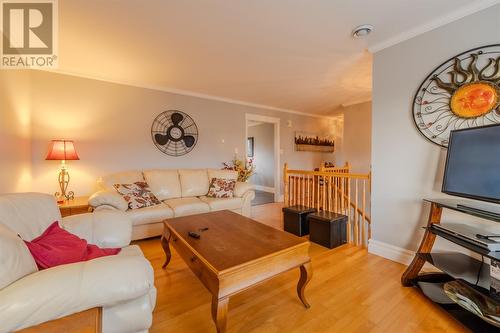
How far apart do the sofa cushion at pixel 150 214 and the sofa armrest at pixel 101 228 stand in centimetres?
113

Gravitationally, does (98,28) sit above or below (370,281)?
above

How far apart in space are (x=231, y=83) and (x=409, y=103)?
2.57 m

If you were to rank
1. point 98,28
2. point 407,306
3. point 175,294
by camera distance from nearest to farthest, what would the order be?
point 407,306 < point 175,294 < point 98,28

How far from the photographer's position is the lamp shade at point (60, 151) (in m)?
2.72

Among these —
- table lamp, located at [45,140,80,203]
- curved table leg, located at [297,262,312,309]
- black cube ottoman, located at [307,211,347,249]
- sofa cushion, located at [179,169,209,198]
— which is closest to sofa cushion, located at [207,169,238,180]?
sofa cushion, located at [179,169,209,198]

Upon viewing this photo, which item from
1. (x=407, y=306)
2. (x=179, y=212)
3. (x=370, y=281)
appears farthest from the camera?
(x=179, y=212)

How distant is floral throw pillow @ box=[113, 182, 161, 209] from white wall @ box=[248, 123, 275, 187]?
3.72m

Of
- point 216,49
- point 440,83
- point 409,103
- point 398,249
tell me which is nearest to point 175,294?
point 398,249

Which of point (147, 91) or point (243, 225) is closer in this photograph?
point (243, 225)

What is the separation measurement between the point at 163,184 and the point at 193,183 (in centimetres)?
49

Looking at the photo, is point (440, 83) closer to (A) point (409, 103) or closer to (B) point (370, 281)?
(A) point (409, 103)

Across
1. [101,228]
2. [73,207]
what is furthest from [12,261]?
[73,207]

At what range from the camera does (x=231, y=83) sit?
367cm

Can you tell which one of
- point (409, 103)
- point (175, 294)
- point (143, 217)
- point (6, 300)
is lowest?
point (175, 294)
